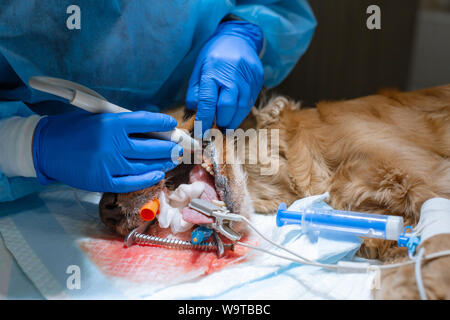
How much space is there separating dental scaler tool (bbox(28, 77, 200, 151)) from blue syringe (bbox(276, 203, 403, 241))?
1.07ft

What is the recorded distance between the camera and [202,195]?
105 cm

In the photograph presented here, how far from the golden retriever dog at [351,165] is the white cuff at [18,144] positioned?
0.78 ft

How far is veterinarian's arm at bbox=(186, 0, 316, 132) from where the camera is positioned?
1.17 meters

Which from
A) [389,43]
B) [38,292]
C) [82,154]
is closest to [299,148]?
[82,154]

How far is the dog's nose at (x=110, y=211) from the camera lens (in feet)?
3.38

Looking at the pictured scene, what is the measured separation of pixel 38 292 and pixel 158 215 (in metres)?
0.33

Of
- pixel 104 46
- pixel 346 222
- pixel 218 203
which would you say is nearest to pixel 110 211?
pixel 218 203

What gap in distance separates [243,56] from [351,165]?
1.59 ft

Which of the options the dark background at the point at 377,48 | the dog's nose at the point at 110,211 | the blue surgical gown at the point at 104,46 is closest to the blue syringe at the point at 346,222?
the dog's nose at the point at 110,211

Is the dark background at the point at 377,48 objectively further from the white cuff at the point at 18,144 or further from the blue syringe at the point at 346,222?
the white cuff at the point at 18,144

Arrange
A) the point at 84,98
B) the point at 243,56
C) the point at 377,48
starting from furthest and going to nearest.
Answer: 1. the point at 377,48
2. the point at 243,56
3. the point at 84,98

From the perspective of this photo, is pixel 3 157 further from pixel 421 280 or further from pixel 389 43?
pixel 389 43

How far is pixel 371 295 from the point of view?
81cm

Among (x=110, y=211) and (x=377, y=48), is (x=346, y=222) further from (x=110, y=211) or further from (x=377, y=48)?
(x=377, y=48)
